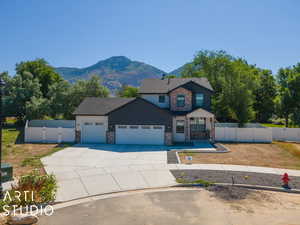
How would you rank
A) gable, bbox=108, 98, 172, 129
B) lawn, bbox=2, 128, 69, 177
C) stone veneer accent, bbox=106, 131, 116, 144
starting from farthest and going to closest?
stone veneer accent, bbox=106, 131, 116, 144 < gable, bbox=108, 98, 172, 129 < lawn, bbox=2, 128, 69, 177

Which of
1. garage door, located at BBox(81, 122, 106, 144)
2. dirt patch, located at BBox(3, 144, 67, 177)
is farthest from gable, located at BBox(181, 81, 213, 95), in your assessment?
dirt patch, located at BBox(3, 144, 67, 177)

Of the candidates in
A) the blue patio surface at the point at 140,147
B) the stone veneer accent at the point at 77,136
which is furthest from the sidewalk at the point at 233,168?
the stone veneer accent at the point at 77,136

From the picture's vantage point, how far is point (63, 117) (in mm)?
37438

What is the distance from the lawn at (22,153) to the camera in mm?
14662

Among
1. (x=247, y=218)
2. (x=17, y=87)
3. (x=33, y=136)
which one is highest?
(x=17, y=87)

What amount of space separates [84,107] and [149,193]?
16.9 metres

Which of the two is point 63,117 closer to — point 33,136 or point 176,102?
point 33,136

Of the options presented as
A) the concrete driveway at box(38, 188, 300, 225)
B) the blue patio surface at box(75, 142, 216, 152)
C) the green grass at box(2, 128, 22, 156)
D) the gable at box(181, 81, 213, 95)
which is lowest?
the concrete driveway at box(38, 188, 300, 225)

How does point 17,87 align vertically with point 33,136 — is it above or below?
above

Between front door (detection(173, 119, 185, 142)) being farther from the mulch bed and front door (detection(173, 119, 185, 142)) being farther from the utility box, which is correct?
the utility box

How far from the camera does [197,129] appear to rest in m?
25.2

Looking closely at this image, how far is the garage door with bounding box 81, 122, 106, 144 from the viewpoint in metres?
24.1

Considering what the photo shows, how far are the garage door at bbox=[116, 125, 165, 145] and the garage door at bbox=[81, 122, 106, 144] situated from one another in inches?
66.5

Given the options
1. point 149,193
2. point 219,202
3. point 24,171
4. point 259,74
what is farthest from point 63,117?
point 259,74
